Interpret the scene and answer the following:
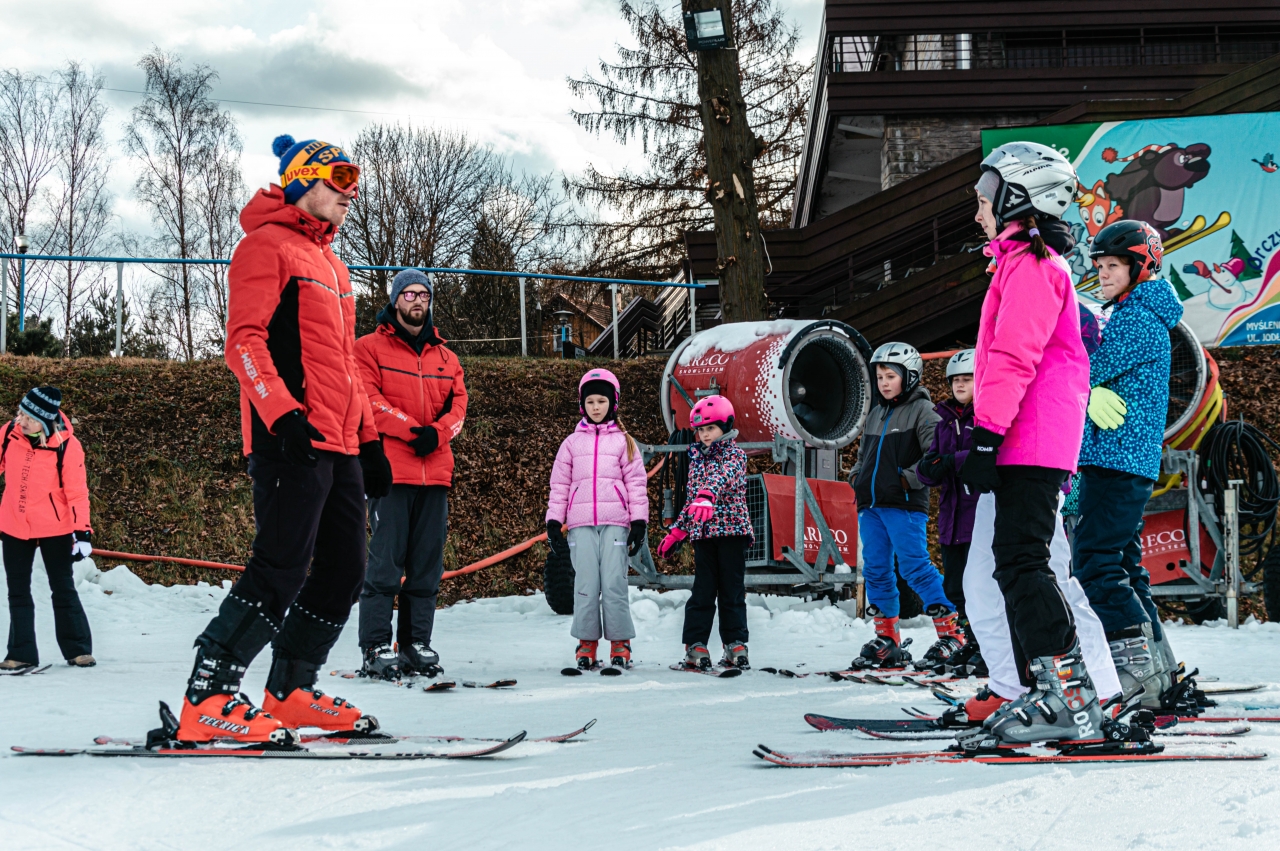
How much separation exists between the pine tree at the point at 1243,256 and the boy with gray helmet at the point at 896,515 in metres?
8.46

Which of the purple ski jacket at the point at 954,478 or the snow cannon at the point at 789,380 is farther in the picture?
the snow cannon at the point at 789,380

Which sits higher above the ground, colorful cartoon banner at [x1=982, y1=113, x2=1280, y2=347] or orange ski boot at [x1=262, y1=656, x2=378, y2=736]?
colorful cartoon banner at [x1=982, y1=113, x2=1280, y2=347]

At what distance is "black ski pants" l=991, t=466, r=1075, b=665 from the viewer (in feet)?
10.4

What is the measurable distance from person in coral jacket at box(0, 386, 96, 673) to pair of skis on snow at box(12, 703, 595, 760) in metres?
3.18

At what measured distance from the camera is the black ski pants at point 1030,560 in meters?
3.18

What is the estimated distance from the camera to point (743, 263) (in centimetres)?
1193

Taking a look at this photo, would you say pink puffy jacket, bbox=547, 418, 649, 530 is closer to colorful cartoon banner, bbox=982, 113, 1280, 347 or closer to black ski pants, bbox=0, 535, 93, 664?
black ski pants, bbox=0, 535, 93, 664

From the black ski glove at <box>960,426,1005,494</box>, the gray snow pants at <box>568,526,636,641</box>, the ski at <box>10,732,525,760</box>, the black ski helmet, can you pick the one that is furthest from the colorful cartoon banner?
the ski at <box>10,732,525,760</box>

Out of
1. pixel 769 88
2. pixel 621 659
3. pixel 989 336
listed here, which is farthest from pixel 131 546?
pixel 769 88

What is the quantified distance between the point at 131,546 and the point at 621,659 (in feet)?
20.7

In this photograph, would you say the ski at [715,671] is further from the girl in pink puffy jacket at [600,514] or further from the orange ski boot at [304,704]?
the orange ski boot at [304,704]

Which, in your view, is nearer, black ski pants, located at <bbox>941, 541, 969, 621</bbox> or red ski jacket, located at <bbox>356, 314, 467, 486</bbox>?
red ski jacket, located at <bbox>356, 314, 467, 486</bbox>

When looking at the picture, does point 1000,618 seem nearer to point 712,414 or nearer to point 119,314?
point 712,414

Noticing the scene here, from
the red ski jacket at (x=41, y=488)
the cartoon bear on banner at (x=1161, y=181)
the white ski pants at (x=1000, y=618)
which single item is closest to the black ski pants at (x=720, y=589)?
the white ski pants at (x=1000, y=618)
